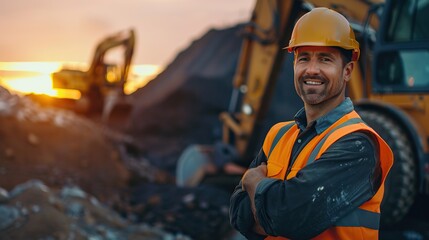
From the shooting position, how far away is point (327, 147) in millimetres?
1985

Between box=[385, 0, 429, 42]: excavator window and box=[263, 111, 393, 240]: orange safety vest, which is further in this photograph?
box=[385, 0, 429, 42]: excavator window

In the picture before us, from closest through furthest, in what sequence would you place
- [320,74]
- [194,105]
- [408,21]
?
[320,74] < [408,21] < [194,105]

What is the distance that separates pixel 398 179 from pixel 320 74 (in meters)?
3.76

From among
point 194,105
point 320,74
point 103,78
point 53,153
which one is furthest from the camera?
point 194,105

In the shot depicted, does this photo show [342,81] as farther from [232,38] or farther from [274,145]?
[232,38]

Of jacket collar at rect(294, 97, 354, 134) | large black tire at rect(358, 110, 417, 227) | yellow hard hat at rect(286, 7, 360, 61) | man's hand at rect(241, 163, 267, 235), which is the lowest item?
large black tire at rect(358, 110, 417, 227)

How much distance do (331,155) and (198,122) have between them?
1808 cm

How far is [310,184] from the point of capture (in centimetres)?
192

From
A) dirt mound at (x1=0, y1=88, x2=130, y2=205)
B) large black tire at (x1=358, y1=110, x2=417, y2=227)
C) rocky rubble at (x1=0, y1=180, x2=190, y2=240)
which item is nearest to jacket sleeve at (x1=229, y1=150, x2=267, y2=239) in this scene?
large black tire at (x1=358, y1=110, x2=417, y2=227)

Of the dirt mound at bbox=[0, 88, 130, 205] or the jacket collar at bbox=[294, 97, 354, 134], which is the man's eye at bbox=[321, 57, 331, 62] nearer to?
the jacket collar at bbox=[294, 97, 354, 134]

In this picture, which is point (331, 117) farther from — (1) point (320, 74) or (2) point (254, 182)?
(2) point (254, 182)

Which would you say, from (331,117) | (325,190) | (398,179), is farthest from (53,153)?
(325,190)

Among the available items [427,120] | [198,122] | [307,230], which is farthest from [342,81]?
[198,122]

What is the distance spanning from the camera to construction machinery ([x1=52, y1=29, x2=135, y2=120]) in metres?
16.0
